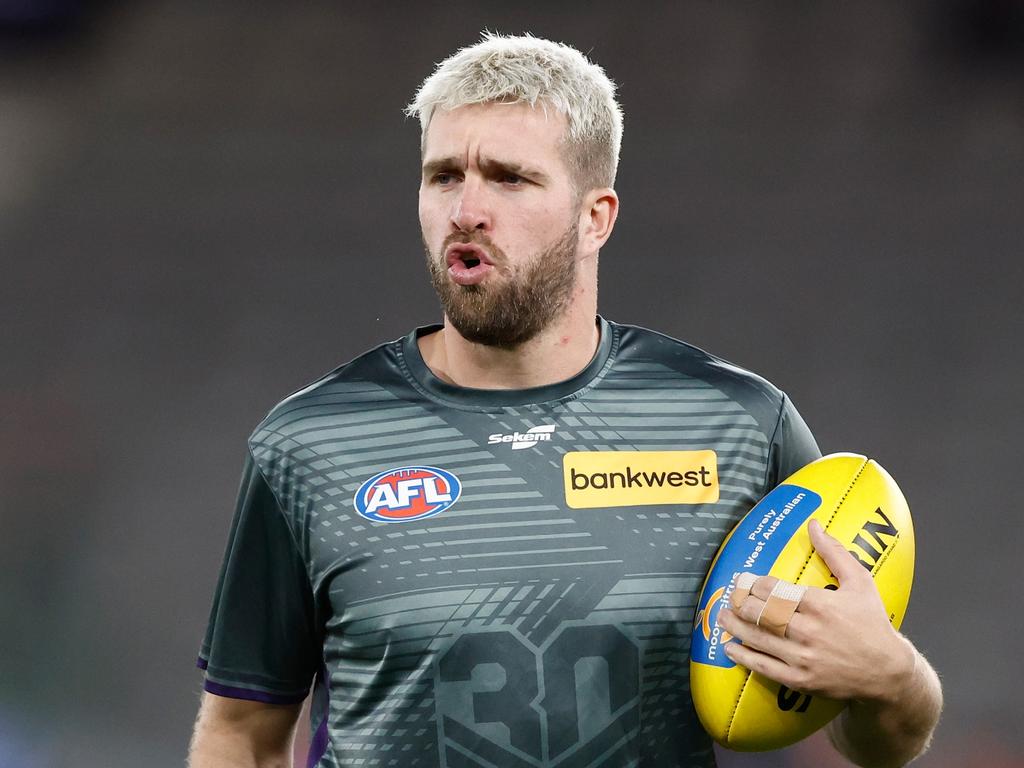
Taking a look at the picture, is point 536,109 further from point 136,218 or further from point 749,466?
point 136,218

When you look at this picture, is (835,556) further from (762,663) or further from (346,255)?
(346,255)

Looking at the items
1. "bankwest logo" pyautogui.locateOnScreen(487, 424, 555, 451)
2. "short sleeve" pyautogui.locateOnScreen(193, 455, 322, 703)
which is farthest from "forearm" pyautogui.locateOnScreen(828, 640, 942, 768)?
"short sleeve" pyautogui.locateOnScreen(193, 455, 322, 703)

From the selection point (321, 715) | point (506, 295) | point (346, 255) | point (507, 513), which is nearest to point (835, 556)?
point (507, 513)

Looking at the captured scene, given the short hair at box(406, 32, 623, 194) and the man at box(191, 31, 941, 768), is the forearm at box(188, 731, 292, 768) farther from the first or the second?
the short hair at box(406, 32, 623, 194)

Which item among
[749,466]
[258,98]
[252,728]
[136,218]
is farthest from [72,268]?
[749,466]

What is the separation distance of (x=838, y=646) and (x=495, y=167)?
33.3 inches

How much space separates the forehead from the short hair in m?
0.01

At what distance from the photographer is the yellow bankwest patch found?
1937 millimetres

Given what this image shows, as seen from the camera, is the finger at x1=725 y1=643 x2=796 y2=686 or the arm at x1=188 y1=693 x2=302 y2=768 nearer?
the finger at x1=725 y1=643 x2=796 y2=686

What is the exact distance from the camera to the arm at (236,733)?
2006mm

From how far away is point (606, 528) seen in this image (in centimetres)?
191

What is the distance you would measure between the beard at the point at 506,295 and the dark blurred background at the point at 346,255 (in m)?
2.94

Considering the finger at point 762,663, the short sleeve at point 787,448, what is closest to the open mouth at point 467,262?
the short sleeve at point 787,448

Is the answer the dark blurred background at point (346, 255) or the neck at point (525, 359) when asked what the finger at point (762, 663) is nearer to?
the neck at point (525, 359)
